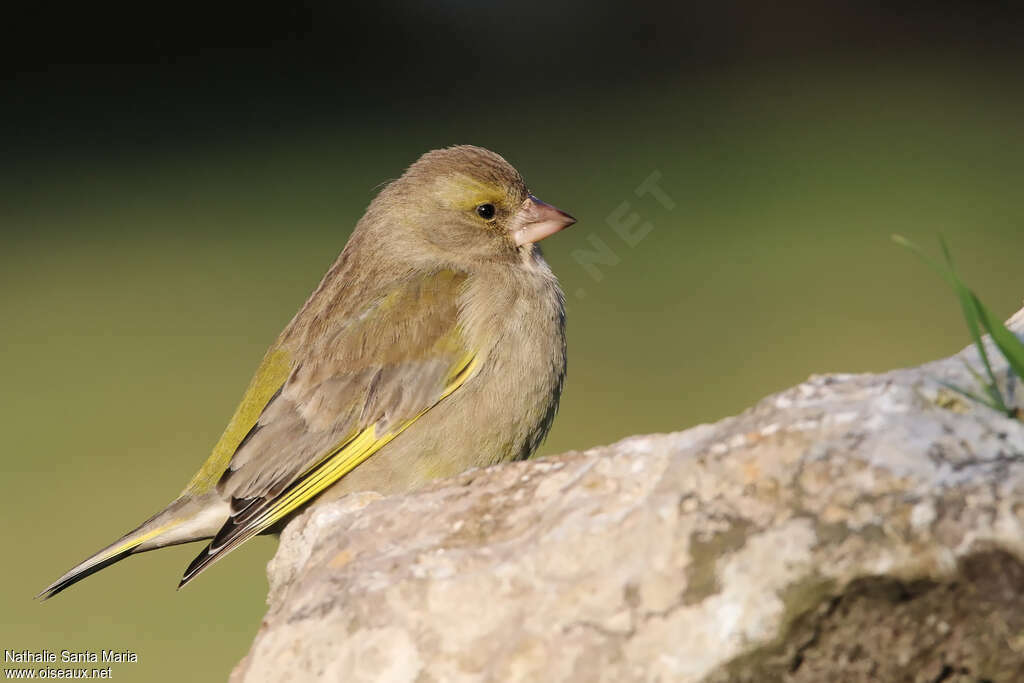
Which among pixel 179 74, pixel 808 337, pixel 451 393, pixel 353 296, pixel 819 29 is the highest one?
pixel 179 74

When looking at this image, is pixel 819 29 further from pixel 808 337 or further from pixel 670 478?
pixel 670 478

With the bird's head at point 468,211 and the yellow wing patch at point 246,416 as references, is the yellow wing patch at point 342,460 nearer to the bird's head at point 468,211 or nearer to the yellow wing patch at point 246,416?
the yellow wing patch at point 246,416

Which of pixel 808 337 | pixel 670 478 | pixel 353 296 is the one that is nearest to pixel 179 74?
pixel 808 337

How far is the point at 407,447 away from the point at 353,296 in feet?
1.94

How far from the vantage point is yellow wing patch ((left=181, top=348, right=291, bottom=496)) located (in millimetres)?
4188

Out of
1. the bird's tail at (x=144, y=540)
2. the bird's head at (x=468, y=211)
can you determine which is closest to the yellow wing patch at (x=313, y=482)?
the bird's tail at (x=144, y=540)

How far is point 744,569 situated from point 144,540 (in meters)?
2.44

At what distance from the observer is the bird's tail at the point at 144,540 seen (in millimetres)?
3977

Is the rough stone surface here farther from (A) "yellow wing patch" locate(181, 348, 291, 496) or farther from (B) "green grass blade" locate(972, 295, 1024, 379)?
(A) "yellow wing patch" locate(181, 348, 291, 496)

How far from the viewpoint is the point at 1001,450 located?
214 cm

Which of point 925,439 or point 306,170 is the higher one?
point 306,170

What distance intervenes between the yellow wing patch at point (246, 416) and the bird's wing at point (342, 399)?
1.8 inches

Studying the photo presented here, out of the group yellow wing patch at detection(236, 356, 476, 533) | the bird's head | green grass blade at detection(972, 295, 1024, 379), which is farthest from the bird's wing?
green grass blade at detection(972, 295, 1024, 379)

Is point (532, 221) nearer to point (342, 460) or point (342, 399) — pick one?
point (342, 399)
